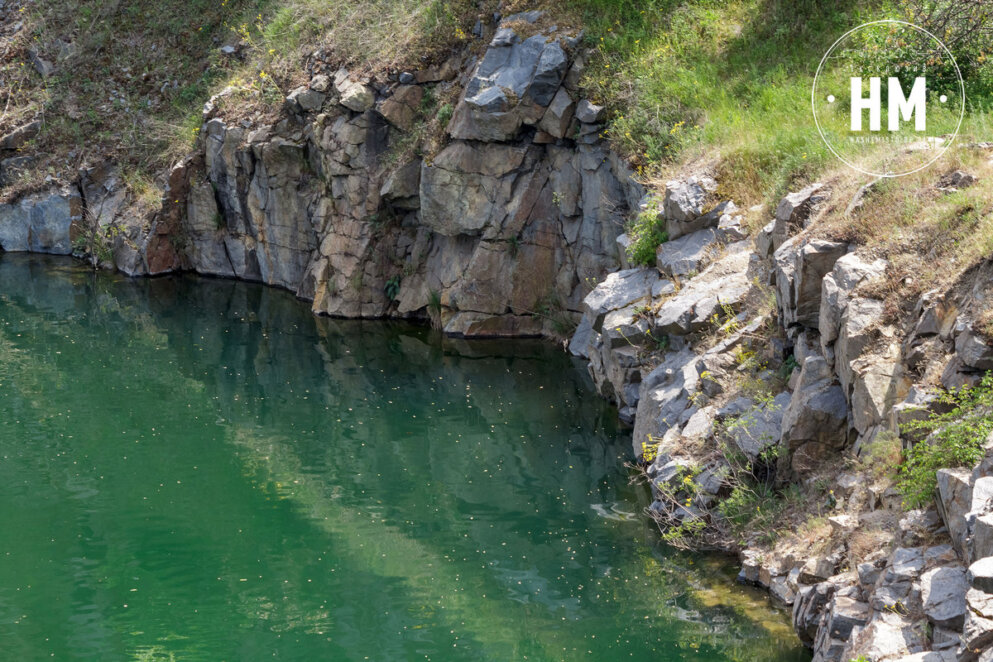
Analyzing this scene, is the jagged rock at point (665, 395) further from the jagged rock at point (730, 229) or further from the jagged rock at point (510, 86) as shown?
the jagged rock at point (510, 86)

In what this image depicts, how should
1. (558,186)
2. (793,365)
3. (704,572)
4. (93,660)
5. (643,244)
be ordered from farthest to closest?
(558,186)
(643,244)
(793,365)
(704,572)
(93,660)

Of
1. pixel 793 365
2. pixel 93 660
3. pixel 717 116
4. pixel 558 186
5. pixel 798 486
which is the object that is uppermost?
pixel 717 116

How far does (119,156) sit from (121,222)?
9.07 feet

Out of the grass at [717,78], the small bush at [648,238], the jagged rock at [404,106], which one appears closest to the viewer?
the grass at [717,78]

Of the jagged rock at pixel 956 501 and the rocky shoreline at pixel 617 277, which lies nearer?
the jagged rock at pixel 956 501

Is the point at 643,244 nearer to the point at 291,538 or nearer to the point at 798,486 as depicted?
the point at 798,486

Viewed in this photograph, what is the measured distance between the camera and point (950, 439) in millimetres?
10242

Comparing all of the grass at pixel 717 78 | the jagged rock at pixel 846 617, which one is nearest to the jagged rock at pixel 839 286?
the jagged rock at pixel 846 617

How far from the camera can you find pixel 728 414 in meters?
14.3

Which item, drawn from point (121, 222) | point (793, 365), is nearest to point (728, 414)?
point (793, 365)

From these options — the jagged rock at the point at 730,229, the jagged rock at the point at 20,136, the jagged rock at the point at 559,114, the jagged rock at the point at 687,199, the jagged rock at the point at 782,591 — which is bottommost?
the jagged rock at the point at 782,591

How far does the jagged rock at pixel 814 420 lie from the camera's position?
1296cm

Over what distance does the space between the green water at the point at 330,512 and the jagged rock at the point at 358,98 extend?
18.2ft

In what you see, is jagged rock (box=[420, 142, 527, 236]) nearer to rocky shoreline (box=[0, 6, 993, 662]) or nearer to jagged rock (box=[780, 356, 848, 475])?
rocky shoreline (box=[0, 6, 993, 662])
